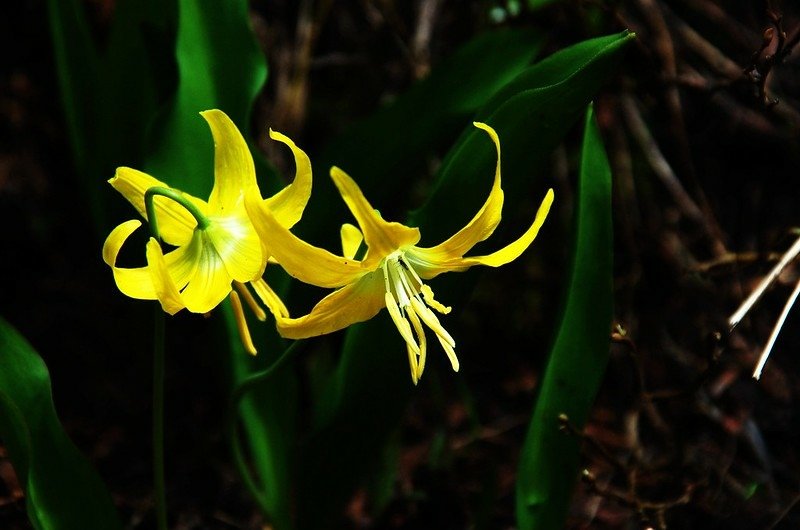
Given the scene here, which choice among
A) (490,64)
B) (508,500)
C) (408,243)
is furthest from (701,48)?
(408,243)

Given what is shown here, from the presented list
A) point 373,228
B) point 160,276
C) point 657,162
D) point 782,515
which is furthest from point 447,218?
point 657,162

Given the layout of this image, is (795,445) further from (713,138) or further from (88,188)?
(88,188)

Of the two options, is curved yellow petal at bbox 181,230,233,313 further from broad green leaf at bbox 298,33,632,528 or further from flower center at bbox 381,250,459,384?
broad green leaf at bbox 298,33,632,528

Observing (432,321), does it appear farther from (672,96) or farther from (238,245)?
(672,96)

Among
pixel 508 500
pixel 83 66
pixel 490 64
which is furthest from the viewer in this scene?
pixel 508 500

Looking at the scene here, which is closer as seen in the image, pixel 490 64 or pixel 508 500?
pixel 490 64
